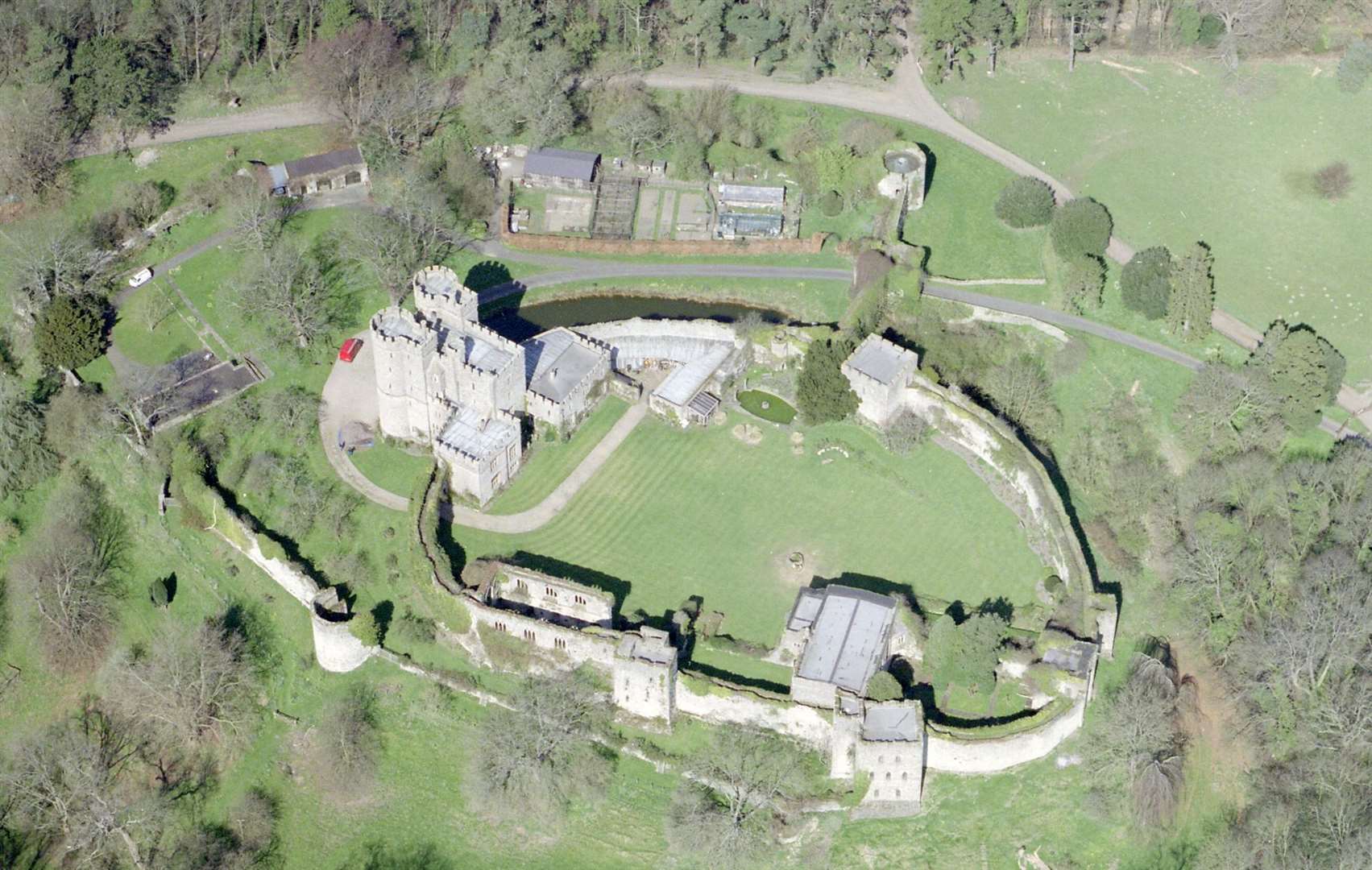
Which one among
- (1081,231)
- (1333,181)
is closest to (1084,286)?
(1081,231)

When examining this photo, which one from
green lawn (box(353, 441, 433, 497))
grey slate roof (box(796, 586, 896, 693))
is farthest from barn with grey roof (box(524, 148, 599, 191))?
grey slate roof (box(796, 586, 896, 693))

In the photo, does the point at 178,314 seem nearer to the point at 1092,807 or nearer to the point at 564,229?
the point at 564,229

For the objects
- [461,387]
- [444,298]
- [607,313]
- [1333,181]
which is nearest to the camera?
[461,387]

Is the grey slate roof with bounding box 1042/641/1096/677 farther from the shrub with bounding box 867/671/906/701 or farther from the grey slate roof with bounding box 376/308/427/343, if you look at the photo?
the grey slate roof with bounding box 376/308/427/343

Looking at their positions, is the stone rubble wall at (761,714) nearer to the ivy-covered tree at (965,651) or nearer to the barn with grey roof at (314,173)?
the ivy-covered tree at (965,651)

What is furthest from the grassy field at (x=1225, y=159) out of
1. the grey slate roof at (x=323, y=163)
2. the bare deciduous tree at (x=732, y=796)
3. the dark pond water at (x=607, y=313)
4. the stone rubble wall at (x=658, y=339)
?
the bare deciduous tree at (x=732, y=796)

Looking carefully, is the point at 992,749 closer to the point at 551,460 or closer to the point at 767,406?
the point at 767,406
